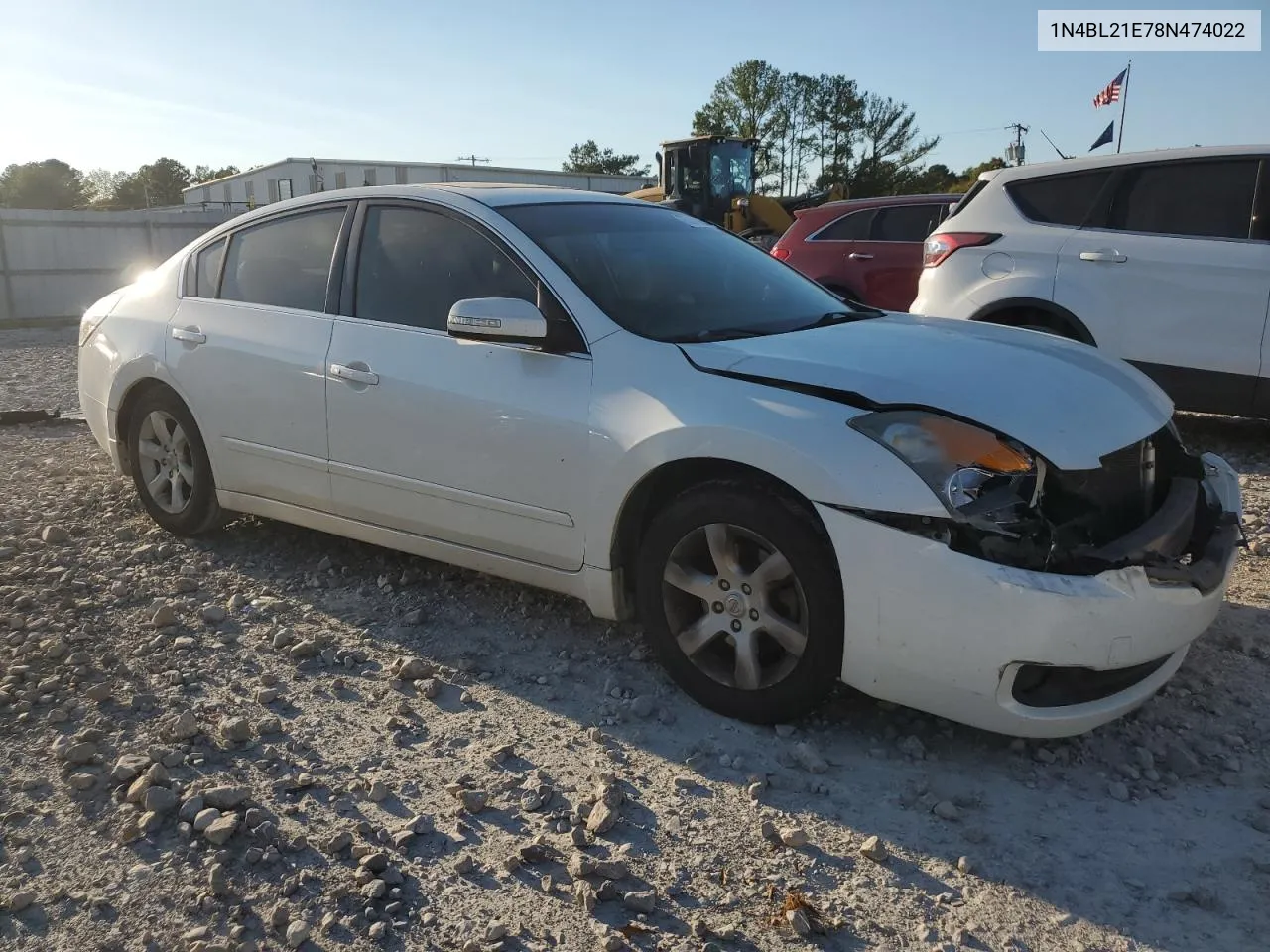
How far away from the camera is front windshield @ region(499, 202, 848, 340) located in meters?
3.72

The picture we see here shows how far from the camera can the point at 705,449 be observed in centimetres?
319

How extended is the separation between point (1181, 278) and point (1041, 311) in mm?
793

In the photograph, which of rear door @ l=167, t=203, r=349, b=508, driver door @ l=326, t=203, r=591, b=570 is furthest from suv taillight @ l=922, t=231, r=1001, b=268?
rear door @ l=167, t=203, r=349, b=508

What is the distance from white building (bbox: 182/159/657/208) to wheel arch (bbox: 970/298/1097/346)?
30.7 m

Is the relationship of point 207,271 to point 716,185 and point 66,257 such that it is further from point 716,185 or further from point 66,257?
point 66,257

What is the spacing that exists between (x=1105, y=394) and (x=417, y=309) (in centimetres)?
246

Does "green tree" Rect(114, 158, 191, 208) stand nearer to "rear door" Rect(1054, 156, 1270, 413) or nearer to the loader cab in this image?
the loader cab

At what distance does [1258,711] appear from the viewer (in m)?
3.30

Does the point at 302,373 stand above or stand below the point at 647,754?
above

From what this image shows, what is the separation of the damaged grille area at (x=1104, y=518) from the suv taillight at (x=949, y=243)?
11.9ft

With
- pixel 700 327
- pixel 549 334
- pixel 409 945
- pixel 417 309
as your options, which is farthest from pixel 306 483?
pixel 409 945

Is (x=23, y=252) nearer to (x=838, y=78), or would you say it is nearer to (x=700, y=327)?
(x=700, y=327)

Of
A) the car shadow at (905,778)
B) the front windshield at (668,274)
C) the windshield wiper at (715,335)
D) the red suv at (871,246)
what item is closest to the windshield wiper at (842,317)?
the front windshield at (668,274)

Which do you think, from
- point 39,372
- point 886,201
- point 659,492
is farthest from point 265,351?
point 39,372
